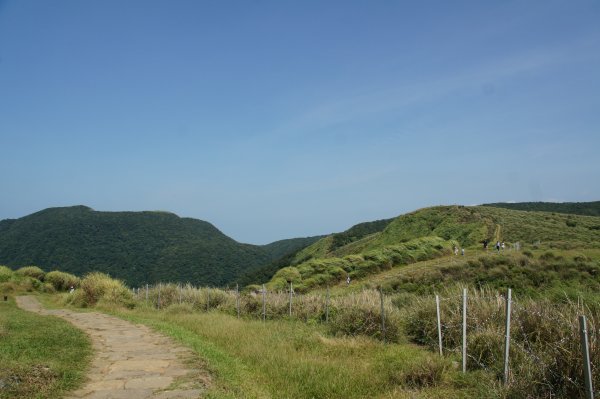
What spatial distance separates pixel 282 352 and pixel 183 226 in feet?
363

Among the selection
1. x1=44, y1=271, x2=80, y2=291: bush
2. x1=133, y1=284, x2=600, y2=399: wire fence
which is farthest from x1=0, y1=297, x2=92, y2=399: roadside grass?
x1=44, y1=271, x2=80, y2=291: bush

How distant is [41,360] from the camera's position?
746cm

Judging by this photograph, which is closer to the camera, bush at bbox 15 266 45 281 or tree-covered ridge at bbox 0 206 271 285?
bush at bbox 15 266 45 281

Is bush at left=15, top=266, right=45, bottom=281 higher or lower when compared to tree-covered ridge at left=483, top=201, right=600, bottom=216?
lower

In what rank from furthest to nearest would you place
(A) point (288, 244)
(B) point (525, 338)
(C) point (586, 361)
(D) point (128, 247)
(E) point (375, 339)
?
(A) point (288, 244) → (D) point (128, 247) → (E) point (375, 339) → (B) point (525, 338) → (C) point (586, 361)

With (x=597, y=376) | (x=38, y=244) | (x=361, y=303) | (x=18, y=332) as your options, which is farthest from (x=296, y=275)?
(x=38, y=244)

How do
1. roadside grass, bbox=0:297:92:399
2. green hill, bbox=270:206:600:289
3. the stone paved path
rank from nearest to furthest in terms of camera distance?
roadside grass, bbox=0:297:92:399
the stone paved path
green hill, bbox=270:206:600:289

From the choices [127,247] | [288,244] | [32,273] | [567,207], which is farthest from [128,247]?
[567,207]

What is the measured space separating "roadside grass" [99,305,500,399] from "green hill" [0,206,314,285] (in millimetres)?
68213

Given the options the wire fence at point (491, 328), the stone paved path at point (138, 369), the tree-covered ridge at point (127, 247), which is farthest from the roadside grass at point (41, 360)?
the tree-covered ridge at point (127, 247)

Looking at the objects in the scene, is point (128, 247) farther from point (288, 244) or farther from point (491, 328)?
point (491, 328)

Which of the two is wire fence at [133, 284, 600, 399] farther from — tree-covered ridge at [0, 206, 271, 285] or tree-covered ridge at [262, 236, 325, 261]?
tree-covered ridge at [262, 236, 325, 261]

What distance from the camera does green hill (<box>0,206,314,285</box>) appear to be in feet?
267

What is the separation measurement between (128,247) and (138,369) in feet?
309
